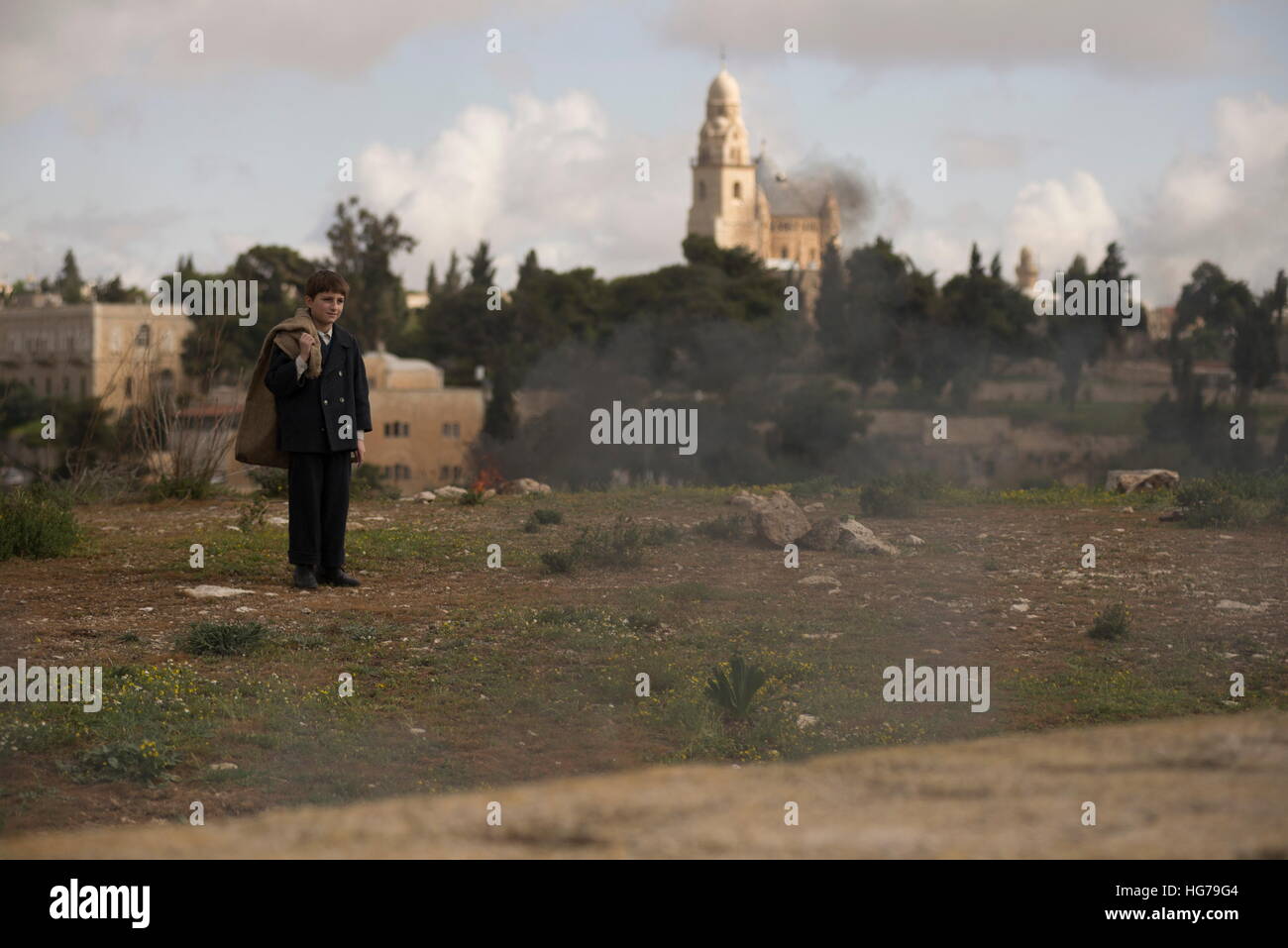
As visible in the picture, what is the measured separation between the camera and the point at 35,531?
9281mm

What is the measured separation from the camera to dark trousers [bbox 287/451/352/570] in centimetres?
791

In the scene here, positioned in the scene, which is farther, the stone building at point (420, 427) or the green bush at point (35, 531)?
the stone building at point (420, 427)

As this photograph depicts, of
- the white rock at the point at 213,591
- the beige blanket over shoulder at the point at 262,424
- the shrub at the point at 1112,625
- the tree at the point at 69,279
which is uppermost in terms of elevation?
the tree at the point at 69,279

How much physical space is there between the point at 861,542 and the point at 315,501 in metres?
3.45

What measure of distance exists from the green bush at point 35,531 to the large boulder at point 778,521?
14.3 feet

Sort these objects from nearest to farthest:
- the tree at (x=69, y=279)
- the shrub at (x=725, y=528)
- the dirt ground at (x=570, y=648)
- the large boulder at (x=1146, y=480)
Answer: the dirt ground at (x=570, y=648)
the shrub at (x=725, y=528)
the large boulder at (x=1146, y=480)
the tree at (x=69, y=279)

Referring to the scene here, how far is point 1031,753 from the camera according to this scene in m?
2.48

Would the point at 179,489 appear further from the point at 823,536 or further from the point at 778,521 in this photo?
the point at 823,536

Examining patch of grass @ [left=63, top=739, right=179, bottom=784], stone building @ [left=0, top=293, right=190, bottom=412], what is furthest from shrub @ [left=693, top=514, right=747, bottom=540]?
stone building @ [left=0, top=293, right=190, bottom=412]

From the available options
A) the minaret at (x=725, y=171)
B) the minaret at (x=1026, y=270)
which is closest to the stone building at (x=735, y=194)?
the minaret at (x=725, y=171)

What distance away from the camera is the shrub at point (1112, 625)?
23.6 ft

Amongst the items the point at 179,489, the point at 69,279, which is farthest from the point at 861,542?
the point at 69,279

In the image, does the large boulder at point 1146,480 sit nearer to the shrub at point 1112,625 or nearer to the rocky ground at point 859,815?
the shrub at point 1112,625
